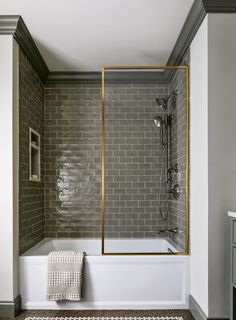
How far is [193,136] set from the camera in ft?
12.8

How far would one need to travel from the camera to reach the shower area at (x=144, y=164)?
13.4 feet

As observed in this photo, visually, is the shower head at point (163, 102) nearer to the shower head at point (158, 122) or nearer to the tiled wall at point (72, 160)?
the shower head at point (158, 122)

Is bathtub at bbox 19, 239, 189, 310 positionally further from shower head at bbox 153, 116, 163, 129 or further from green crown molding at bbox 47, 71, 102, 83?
green crown molding at bbox 47, 71, 102, 83

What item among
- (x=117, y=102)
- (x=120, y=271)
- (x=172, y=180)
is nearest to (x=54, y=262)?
(x=120, y=271)

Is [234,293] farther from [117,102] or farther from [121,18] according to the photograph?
[121,18]

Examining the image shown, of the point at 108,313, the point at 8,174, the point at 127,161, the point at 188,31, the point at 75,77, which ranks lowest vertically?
the point at 108,313

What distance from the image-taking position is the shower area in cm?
407

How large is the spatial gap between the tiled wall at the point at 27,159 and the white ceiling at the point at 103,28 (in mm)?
374

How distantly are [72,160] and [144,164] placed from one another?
160cm

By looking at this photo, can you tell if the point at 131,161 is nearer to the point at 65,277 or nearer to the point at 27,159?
the point at 27,159

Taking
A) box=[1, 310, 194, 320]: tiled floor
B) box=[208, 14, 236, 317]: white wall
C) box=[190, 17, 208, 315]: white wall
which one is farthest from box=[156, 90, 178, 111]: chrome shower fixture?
box=[1, 310, 194, 320]: tiled floor

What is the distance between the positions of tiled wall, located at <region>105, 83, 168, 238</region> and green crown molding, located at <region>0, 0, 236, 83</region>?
20 cm

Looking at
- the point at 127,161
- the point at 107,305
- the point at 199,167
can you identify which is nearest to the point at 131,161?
the point at 127,161

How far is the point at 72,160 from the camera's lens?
545 centimetres
